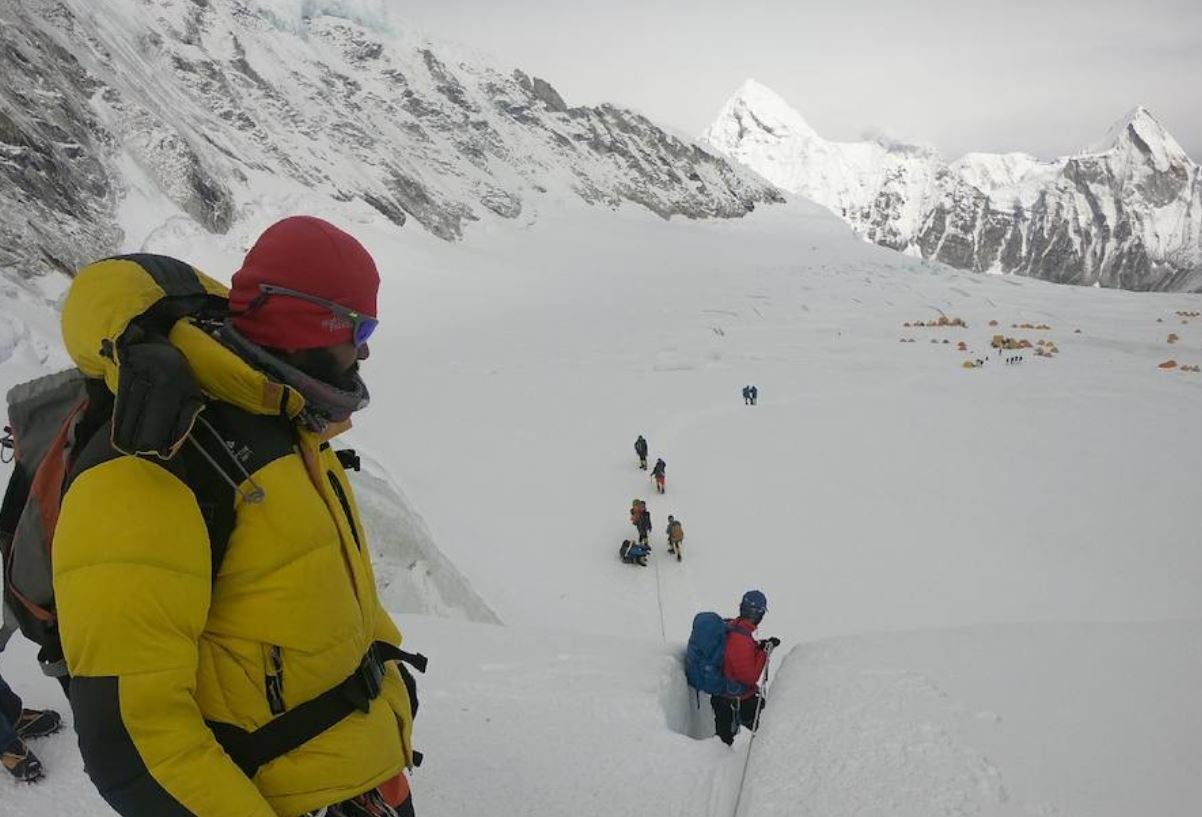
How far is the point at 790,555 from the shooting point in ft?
43.7

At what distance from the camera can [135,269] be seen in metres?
1.79

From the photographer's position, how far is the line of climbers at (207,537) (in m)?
1.58

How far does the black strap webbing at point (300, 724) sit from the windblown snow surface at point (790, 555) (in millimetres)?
2033

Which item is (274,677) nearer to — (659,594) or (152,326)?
(152,326)

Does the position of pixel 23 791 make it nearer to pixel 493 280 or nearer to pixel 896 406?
pixel 896 406

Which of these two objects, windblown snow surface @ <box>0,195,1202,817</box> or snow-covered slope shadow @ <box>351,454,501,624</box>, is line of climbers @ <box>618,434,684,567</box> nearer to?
windblown snow surface @ <box>0,195,1202,817</box>

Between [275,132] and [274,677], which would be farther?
[275,132]

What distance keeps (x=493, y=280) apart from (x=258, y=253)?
4809 centimetres

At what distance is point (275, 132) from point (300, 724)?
58.6m

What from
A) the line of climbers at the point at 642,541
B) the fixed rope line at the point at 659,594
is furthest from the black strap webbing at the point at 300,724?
the line of climbers at the point at 642,541

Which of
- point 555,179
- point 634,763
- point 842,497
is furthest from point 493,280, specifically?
point 634,763

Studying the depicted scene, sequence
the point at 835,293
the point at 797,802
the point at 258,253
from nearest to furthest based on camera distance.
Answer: the point at 258,253 < the point at 797,802 < the point at 835,293

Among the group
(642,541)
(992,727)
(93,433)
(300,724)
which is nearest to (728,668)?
(992,727)

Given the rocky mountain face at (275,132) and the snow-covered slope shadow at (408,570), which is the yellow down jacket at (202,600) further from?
the rocky mountain face at (275,132)
